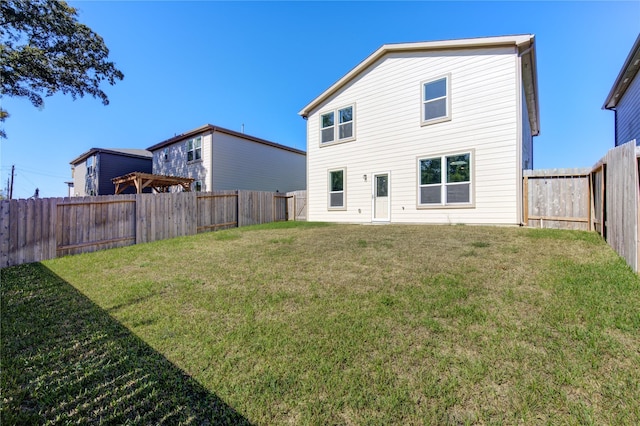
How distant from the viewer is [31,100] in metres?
13.9

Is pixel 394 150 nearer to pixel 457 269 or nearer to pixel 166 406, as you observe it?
pixel 457 269

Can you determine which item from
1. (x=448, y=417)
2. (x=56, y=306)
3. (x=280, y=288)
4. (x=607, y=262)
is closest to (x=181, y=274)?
(x=56, y=306)

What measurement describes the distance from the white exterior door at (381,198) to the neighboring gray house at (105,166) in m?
20.8

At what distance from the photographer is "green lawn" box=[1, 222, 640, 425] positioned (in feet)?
6.63

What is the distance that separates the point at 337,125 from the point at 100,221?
32.4 feet

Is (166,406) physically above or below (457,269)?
below

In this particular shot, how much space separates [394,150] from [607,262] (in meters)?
7.53

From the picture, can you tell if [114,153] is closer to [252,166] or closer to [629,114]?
[252,166]

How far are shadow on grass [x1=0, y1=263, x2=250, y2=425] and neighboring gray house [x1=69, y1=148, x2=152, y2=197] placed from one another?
2142 centimetres

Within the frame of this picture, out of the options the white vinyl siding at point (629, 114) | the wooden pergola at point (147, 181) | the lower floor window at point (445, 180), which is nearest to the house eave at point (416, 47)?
the lower floor window at point (445, 180)

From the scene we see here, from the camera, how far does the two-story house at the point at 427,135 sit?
8.86 m

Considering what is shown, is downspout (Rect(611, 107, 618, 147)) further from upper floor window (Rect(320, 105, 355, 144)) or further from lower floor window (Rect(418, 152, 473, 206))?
upper floor window (Rect(320, 105, 355, 144))

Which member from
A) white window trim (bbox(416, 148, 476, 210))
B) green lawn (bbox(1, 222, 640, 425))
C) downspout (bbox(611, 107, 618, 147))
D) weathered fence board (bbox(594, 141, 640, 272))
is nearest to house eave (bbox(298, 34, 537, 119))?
white window trim (bbox(416, 148, 476, 210))

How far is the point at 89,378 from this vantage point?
2410 mm
